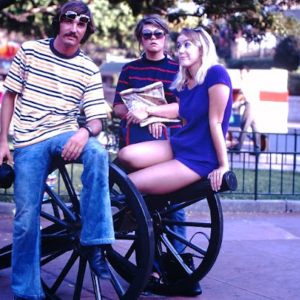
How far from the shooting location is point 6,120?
13.8 ft

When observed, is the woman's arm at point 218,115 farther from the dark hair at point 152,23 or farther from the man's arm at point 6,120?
the man's arm at point 6,120

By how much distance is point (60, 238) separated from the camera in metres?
4.12

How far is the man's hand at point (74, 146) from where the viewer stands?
12.8 feet

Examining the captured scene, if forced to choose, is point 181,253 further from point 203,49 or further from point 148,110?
point 203,49

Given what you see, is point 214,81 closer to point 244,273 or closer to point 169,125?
point 169,125

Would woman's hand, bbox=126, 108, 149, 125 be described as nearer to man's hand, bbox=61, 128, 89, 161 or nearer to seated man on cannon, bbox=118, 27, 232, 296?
seated man on cannon, bbox=118, 27, 232, 296

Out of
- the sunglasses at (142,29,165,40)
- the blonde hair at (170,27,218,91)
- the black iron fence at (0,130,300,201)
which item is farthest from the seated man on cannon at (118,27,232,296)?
the black iron fence at (0,130,300,201)

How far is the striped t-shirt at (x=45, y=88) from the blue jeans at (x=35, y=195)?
3.6 inches

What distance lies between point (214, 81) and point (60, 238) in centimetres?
133

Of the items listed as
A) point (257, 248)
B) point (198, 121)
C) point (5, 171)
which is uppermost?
point (198, 121)

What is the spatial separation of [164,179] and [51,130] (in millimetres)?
752

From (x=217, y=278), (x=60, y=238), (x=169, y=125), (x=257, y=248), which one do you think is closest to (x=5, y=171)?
(x=60, y=238)

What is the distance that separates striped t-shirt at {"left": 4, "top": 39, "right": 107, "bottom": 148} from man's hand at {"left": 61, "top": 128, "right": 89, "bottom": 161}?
0.21 meters

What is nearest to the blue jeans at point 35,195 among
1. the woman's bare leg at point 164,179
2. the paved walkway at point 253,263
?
the woman's bare leg at point 164,179
